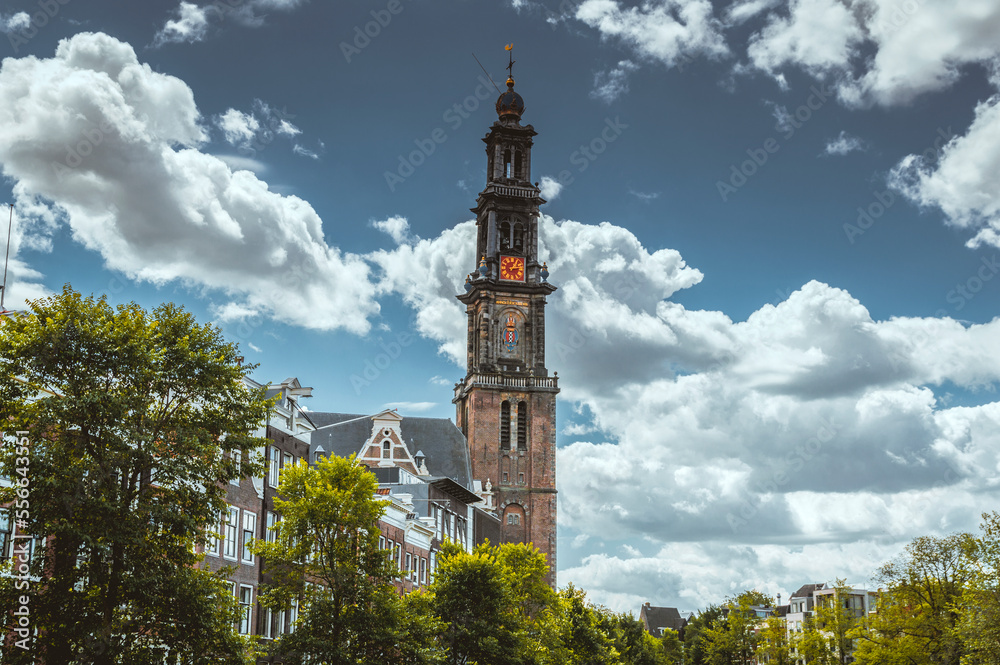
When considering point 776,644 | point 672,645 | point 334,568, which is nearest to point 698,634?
point 672,645

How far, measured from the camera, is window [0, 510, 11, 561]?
25.8 meters

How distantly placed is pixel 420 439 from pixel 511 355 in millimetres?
12649

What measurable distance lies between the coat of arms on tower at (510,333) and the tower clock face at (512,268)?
444cm

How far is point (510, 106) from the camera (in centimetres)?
11294

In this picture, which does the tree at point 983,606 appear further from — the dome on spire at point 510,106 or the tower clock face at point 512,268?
the dome on spire at point 510,106

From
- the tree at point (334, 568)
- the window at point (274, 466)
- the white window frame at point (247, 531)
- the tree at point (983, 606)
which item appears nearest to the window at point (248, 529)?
the white window frame at point (247, 531)

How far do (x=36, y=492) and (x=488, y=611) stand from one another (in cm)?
2653

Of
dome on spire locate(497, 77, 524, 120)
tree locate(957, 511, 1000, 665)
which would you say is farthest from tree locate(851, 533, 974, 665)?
dome on spire locate(497, 77, 524, 120)

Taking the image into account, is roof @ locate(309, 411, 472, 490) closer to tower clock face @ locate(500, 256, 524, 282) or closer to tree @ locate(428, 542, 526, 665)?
tower clock face @ locate(500, 256, 524, 282)

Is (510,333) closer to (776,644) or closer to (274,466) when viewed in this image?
(776,644)

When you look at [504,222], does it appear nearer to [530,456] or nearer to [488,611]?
[530,456]

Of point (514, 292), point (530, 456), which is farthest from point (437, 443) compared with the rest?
point (514, 292)

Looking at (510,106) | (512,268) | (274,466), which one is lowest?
(274,466)

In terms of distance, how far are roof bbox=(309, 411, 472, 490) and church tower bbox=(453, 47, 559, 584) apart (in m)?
1.42
